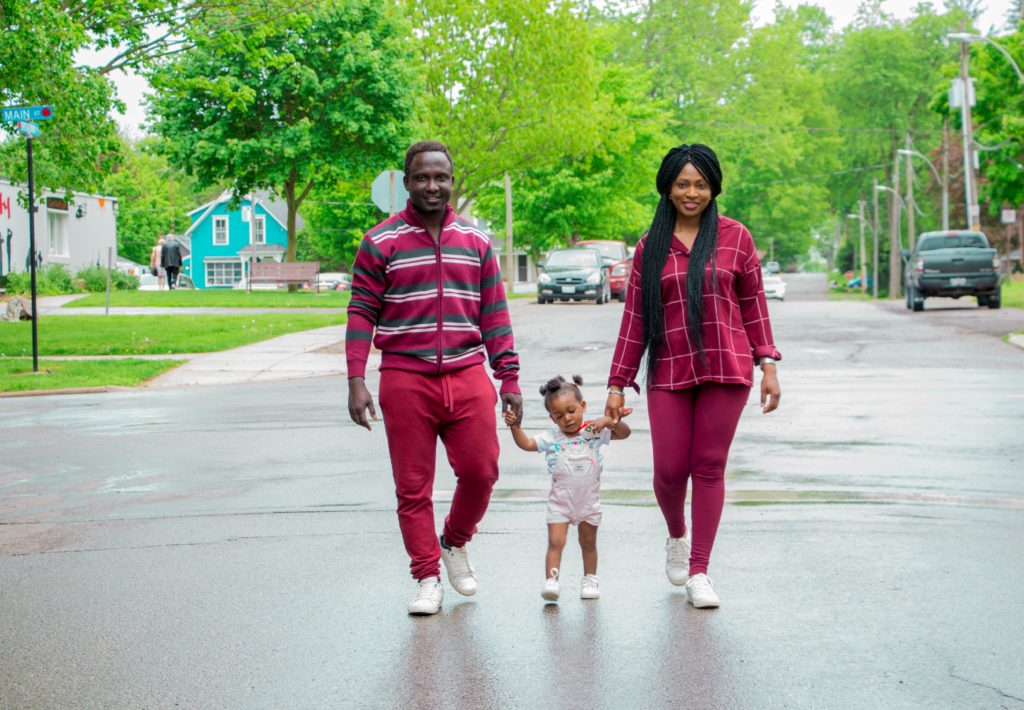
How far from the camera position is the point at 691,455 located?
5691 mm

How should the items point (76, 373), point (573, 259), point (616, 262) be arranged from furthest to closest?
1. point (616, 262)
2. point (573, 259)
3. point (76, 373)

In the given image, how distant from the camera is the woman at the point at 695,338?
5570 mm

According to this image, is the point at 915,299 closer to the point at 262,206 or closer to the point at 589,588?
the point at 589,588

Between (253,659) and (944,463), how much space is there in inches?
237

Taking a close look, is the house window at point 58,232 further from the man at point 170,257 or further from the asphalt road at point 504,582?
the asphalt road at point 504,582

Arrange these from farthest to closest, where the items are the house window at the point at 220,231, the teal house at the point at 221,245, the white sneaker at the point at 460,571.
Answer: the house window at the point at 220,231
the teal house at the point at 221,245
the white sneaker at the point at 460,571

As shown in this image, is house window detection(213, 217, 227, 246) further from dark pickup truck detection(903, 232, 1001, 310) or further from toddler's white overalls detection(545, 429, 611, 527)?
toddler's white overalls detection(545, 429, 611, 527)

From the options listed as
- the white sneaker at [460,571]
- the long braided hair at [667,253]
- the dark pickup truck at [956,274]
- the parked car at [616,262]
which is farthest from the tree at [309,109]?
the white sneaker at [460,571]

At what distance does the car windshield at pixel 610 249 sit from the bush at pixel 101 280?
15714 mm

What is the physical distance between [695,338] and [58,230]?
5154cm

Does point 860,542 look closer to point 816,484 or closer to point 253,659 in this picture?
point 816,484

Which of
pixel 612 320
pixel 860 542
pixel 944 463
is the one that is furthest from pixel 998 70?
pixel 860 542

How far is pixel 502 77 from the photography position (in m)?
48.3

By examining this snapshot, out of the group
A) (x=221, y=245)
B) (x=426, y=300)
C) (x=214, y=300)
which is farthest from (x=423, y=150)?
(x=221, y=245)
